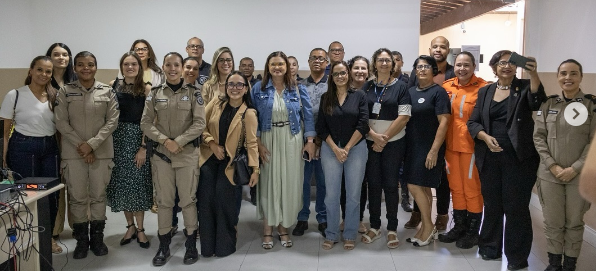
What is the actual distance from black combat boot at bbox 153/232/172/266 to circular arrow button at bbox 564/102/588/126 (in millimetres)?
3052

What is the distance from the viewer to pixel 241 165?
11.3ft

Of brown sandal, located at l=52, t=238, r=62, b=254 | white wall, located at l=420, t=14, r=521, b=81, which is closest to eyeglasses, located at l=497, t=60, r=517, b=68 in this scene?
brown sandal, located at l=52, t=238, r=62, b=254

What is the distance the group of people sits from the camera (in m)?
3.33

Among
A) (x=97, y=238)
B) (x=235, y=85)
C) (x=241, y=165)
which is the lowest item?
(x=97, y=238)

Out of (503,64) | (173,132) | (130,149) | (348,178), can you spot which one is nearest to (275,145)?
(348,178)

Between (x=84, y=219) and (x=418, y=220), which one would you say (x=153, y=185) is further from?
(x=418, y=220)

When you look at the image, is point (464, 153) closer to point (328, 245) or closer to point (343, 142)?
point (343, 142)

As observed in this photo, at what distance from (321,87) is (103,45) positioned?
10.9 ft

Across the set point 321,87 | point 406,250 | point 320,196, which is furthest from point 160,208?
point 406,250

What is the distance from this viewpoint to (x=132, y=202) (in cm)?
371

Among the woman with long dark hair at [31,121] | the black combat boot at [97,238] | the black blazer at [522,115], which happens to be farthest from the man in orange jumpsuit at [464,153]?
the woman with long dark hair at [31,121]

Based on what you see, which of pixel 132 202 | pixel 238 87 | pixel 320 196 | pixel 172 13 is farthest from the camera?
pixel 172 13

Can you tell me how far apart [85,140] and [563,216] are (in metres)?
3.58

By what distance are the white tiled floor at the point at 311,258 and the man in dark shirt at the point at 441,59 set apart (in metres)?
1.52
